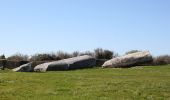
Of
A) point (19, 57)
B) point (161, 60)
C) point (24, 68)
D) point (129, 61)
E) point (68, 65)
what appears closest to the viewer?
point (24, 68)

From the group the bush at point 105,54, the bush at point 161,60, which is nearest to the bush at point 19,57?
the bush at point 105,54

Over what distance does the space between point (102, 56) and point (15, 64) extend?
10.9m

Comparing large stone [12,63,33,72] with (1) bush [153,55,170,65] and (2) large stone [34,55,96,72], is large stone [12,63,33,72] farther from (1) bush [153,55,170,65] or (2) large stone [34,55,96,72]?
(1) bush [153,55,170,65]

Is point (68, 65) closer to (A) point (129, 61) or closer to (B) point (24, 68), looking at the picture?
(B) point (24, 68)

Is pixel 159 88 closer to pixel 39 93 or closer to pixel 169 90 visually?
pixel 169 90

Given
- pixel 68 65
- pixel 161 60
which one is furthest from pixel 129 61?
pixel 68 65

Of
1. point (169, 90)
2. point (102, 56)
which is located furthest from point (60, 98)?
point (102, 56)

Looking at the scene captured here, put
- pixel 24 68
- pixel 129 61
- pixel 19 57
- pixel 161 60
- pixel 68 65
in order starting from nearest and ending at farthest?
pixel 24 68 → pixel 68 65 → pixel 129 61 → pixel 161 60 → pixel 19 57

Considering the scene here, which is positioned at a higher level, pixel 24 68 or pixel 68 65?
pixel 68 65

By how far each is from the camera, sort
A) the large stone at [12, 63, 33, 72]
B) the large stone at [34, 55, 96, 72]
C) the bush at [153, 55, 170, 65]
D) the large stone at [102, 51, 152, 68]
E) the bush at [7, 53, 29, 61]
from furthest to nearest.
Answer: the bush at [7, 53, 29, 61], the bush at [153, 55, 170, 65], the large stone at [102, 51, 152, 68], the large stone at [34, 55, 96, 72], the large stone at [12, 63, 33, 72]

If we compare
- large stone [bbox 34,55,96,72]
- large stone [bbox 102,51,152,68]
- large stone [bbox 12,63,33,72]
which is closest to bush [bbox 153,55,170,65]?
large stone [bbox 102,51,152,68]

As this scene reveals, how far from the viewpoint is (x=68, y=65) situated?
3984 centimetres

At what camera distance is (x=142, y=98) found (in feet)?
53.7

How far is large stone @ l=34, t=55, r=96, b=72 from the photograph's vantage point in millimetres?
39247
